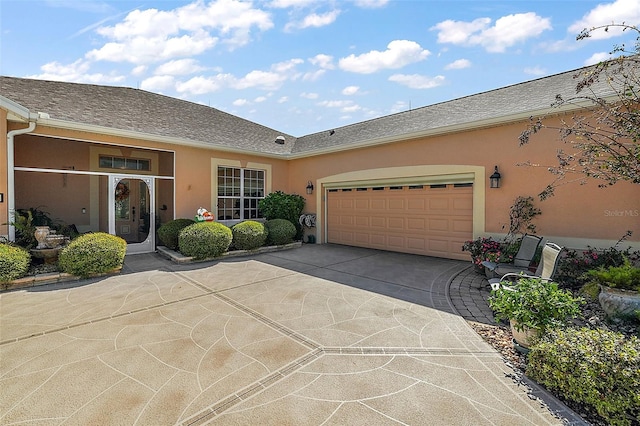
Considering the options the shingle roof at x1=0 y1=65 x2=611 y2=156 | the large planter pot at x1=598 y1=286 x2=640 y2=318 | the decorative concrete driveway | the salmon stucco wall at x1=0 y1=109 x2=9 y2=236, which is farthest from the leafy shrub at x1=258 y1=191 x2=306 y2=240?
the large planter pot at x1=598 y1=286 x2=640 y2=318

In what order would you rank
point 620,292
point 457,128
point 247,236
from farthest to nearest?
point 247,236
point 457,128
point 620,292

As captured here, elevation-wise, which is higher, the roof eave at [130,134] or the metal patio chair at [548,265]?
the roof eave at [130,134]

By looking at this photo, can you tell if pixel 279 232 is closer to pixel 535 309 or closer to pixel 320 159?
pixel 320 159

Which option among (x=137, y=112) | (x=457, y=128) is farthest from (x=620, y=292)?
(x=137, y=112)

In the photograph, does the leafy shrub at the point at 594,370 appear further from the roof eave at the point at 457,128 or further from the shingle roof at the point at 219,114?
the shingle roof at the point at 219,114

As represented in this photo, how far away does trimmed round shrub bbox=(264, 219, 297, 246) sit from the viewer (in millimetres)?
10336

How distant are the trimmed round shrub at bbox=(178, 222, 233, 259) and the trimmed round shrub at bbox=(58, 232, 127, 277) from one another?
1600 millimetres

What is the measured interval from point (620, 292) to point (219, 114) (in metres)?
14.6

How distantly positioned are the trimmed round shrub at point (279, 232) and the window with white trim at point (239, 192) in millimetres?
1727

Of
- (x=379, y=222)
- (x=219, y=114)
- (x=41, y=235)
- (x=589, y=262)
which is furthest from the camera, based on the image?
(x=219, y=114)

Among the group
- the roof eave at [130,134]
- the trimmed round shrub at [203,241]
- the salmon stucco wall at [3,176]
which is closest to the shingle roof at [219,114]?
the roof eave at [130,134]

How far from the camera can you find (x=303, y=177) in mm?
12500

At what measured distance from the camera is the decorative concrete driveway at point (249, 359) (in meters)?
2.38

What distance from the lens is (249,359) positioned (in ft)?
10.4
